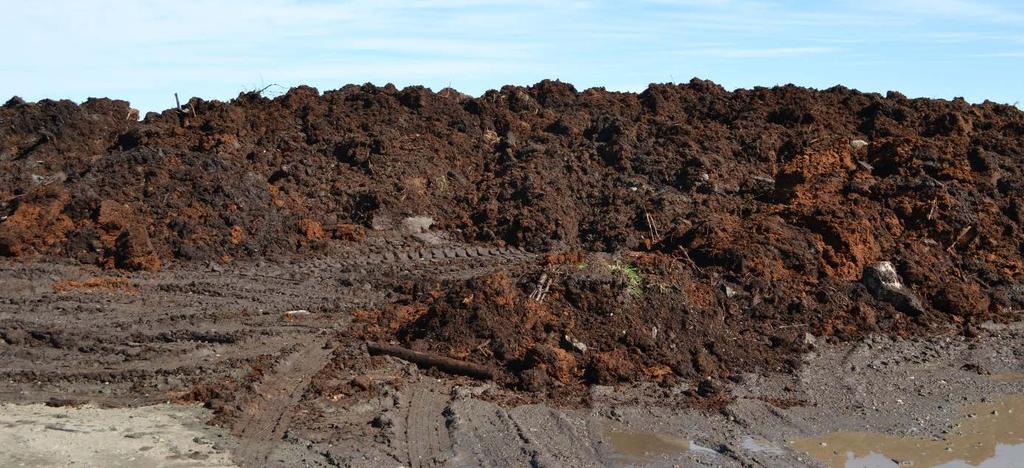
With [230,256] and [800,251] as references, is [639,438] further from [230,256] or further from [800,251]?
[230,256]

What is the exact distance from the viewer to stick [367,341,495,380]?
855cm

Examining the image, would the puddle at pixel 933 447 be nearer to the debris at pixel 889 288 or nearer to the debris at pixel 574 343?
the debris at pixel 574 343

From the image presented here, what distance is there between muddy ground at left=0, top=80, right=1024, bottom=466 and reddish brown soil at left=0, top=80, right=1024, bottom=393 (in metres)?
0.05

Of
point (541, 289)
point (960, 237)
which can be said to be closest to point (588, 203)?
point (960, 237)

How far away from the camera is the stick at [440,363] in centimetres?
855

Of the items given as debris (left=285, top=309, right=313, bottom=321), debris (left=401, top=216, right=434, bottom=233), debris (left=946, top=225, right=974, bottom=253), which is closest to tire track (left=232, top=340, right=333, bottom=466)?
debris (left=285, top=309, right=313, bottom=321)

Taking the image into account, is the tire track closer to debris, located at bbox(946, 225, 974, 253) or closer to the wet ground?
the wet ground

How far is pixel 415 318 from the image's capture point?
31.8ft

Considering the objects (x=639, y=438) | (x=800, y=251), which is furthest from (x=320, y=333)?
(x=800, y=251)

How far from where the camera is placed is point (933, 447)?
7871 mm

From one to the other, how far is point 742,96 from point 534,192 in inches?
260

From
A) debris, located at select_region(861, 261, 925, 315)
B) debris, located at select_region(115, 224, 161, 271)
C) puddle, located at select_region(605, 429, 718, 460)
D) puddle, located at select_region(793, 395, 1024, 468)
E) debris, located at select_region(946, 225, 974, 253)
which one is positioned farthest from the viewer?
debris, located at select_region(946, 225, 974, 253)

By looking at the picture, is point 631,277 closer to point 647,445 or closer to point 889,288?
point 647,445

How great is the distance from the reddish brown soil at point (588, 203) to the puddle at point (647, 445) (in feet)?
3.19
